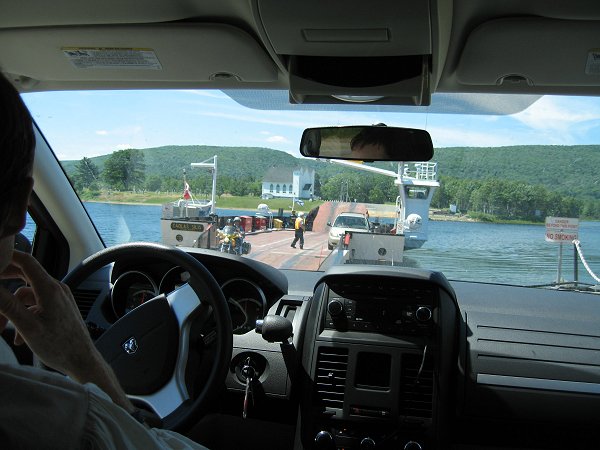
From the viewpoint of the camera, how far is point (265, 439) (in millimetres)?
3477

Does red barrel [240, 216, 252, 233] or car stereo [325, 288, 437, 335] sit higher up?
red barrel [240, 216, 252, 233]

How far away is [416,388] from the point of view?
3152mm

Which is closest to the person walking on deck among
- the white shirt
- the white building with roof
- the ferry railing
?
the white building with roof

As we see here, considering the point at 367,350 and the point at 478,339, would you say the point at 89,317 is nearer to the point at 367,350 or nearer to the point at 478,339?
the point at 367,350

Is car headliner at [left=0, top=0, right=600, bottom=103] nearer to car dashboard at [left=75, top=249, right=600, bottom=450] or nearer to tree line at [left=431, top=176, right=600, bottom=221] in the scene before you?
tree line at [left=431, top=176, right=600, bottom=221]

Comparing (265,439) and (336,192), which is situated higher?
(336,192)

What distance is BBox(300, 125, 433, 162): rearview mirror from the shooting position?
3.26 metres

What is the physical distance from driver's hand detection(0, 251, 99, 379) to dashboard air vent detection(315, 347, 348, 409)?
2.05 meters

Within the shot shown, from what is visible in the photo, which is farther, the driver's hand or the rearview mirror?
the rearview mirror

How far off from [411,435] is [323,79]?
6.43ft

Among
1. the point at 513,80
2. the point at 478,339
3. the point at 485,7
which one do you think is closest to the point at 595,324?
the point at 478,339

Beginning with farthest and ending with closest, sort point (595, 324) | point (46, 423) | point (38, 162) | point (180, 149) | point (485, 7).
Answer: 1. point (180, 149)
2. point (38, 162)
3. point (595, 324)
4. point (485, 7)
5. point (46, 423)

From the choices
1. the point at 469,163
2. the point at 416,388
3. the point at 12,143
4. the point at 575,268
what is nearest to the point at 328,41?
the point at 469,163

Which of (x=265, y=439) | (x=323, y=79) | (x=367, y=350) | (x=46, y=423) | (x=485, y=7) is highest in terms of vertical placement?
(x=485, y=7)
